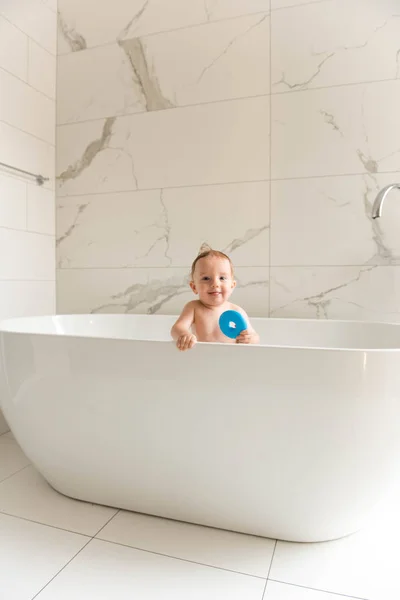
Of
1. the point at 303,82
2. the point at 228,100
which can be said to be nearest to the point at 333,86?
the point at 303,82

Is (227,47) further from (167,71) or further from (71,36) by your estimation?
(71,36)

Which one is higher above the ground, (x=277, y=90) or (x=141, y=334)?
(x=277, y=90)

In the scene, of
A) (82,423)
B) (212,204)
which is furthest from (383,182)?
(82,423)

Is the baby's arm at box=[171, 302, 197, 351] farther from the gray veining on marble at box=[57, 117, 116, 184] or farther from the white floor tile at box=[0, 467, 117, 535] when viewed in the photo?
the gray veining on marble at box=[57, 117, 116, 184]

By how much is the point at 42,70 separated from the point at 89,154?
1.61ft

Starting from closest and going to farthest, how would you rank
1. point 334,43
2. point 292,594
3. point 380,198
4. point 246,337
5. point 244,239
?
point 292,594, point 246,337, point 380,198, point 334,43, point 244,239

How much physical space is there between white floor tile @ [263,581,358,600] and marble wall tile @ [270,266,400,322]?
3.70 ft

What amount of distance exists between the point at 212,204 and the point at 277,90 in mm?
575

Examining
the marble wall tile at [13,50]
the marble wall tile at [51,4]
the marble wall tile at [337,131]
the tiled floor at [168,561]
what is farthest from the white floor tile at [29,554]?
the marble wall tile at [51,4]

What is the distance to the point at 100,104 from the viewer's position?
222 cm

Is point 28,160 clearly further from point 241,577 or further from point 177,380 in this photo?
point 241,577

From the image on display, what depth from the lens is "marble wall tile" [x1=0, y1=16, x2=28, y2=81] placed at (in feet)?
6.44

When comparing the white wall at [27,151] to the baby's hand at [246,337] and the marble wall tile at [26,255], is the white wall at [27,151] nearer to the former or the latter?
the marble wall tile at [26,255]

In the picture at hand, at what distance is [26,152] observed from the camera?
6.94 ft
